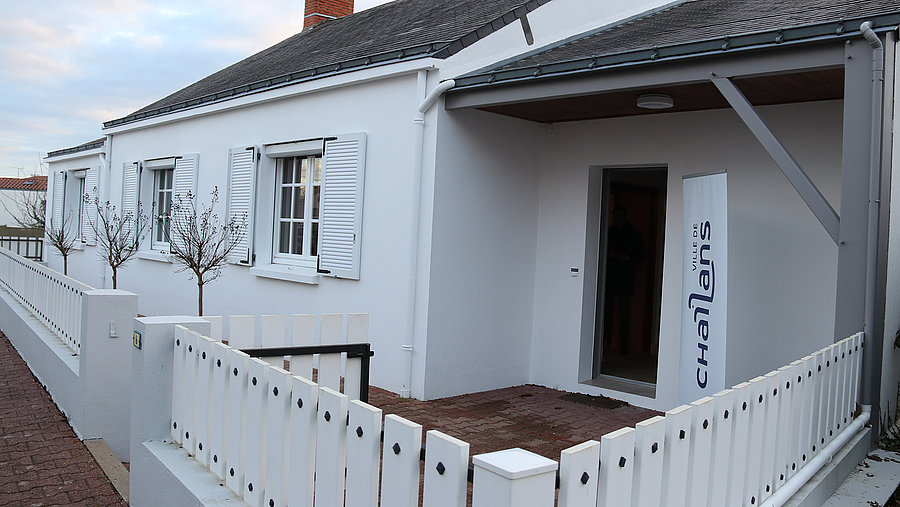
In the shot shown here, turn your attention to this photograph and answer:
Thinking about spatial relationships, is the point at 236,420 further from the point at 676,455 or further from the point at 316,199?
the point at 316,199

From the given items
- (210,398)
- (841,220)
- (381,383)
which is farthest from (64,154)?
(841,220)

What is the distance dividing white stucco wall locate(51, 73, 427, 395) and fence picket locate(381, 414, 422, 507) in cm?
458

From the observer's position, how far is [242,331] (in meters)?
4.01

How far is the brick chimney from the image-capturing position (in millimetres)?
14859

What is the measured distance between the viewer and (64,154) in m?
16.0

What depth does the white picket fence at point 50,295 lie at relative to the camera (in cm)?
597

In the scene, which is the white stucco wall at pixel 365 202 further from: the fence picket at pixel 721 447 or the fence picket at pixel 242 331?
the fence picket at pixel 721 447

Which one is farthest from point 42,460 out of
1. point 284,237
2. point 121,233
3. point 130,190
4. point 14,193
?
point 14,193

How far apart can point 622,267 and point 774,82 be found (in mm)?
3972

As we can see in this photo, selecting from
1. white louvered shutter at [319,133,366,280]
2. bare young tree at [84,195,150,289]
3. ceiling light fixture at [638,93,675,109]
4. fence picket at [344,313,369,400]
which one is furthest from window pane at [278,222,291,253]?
ceiling light fixture at [638,93,675,109]

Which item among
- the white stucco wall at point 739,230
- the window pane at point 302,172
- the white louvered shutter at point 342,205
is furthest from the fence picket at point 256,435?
the window pane at point 302,172

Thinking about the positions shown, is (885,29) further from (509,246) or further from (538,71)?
(509,246)

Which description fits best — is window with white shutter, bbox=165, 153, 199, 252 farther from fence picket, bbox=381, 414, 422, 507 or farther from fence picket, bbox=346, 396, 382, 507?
fence picket, bbox=381, 414, 422, 507

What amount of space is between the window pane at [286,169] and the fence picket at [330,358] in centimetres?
501
